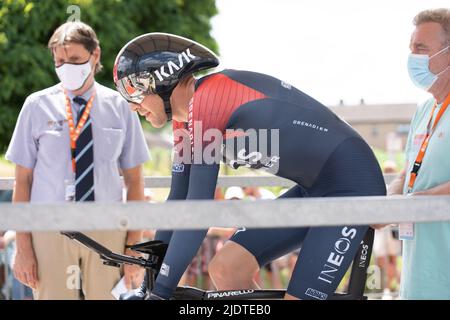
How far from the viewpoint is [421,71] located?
12.5ft

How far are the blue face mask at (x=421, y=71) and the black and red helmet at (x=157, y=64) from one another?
927 millimetres

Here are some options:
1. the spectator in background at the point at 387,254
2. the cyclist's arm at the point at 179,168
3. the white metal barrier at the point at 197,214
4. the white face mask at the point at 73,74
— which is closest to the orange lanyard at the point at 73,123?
the white face mask at the point at 73,74

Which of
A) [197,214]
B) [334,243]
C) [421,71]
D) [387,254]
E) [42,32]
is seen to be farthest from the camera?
[42,32]

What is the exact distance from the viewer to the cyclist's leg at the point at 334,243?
330cm

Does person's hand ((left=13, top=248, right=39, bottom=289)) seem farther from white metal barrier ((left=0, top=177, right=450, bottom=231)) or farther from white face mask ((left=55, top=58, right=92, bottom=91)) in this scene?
white metal barrier ((left=0, top=177, right=450, bottom=231))

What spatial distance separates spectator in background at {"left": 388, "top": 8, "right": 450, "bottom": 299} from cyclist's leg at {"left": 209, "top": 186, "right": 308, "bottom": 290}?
48cm

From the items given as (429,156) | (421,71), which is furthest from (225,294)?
(421,71)

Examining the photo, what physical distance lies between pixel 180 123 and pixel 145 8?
1022cm

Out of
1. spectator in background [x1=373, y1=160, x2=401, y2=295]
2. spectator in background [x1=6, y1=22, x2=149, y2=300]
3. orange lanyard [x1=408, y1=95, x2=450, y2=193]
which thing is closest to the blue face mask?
orange lanyard [x1=408, y1=95, x2=450, y2=193]

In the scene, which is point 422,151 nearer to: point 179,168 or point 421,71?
point 421,71

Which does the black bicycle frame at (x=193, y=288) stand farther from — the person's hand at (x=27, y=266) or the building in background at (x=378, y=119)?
the building in background at (x=378, y=119)

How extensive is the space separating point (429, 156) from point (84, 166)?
191 cm

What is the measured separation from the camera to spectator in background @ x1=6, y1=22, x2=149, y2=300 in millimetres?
4617
